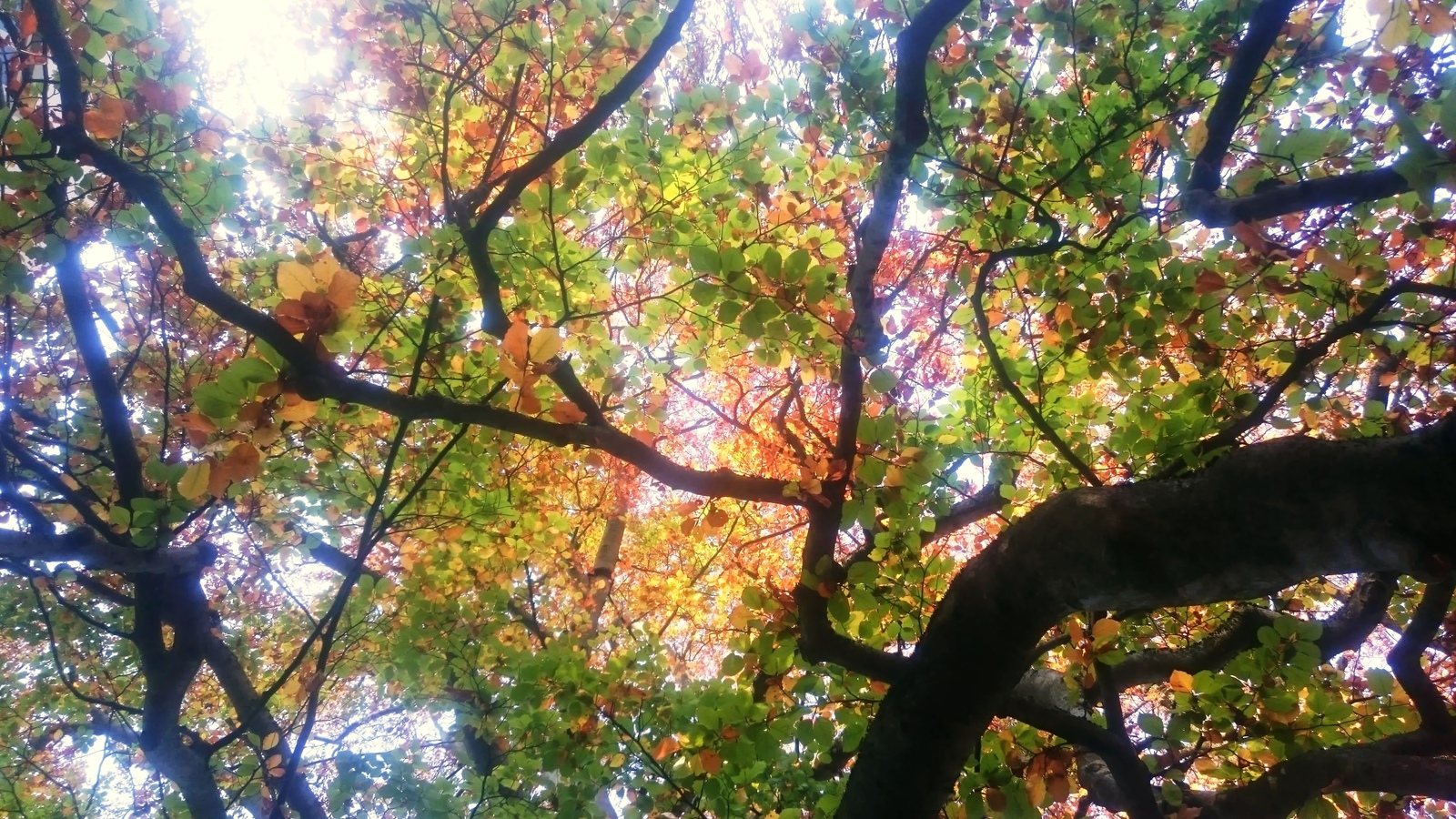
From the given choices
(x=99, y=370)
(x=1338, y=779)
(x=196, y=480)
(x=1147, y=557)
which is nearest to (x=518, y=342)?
(x=196, y=480)

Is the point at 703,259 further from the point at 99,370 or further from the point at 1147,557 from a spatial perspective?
the point at 99,370

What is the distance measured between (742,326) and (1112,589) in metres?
Answer: 1.37

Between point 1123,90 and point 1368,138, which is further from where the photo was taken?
point 1368,138

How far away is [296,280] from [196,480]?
1.74 feet

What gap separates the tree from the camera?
209 cm

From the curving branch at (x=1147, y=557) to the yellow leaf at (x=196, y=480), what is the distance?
7.19 ft

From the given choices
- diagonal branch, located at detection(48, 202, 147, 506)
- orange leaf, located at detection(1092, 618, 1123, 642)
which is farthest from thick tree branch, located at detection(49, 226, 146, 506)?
orange leaf, located at detection(1092, 618, 1123, 642)

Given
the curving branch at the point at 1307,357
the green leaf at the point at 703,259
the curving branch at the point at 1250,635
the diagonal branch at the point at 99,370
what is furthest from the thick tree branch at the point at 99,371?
the curving branch at the point at 1250,635

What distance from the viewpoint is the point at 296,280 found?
152 centimetres

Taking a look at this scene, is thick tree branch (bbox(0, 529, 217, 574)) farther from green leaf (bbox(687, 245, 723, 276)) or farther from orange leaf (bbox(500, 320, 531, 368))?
green leaf (bbox(687, 245, 723, 276))

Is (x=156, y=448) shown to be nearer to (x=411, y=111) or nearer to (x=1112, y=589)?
(x=411, y=111)

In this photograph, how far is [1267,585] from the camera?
1956 millimetres

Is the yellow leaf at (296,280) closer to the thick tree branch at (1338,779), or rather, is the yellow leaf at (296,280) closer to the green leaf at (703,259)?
the green leaf at (703,259)

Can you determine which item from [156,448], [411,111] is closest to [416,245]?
[411,111]
